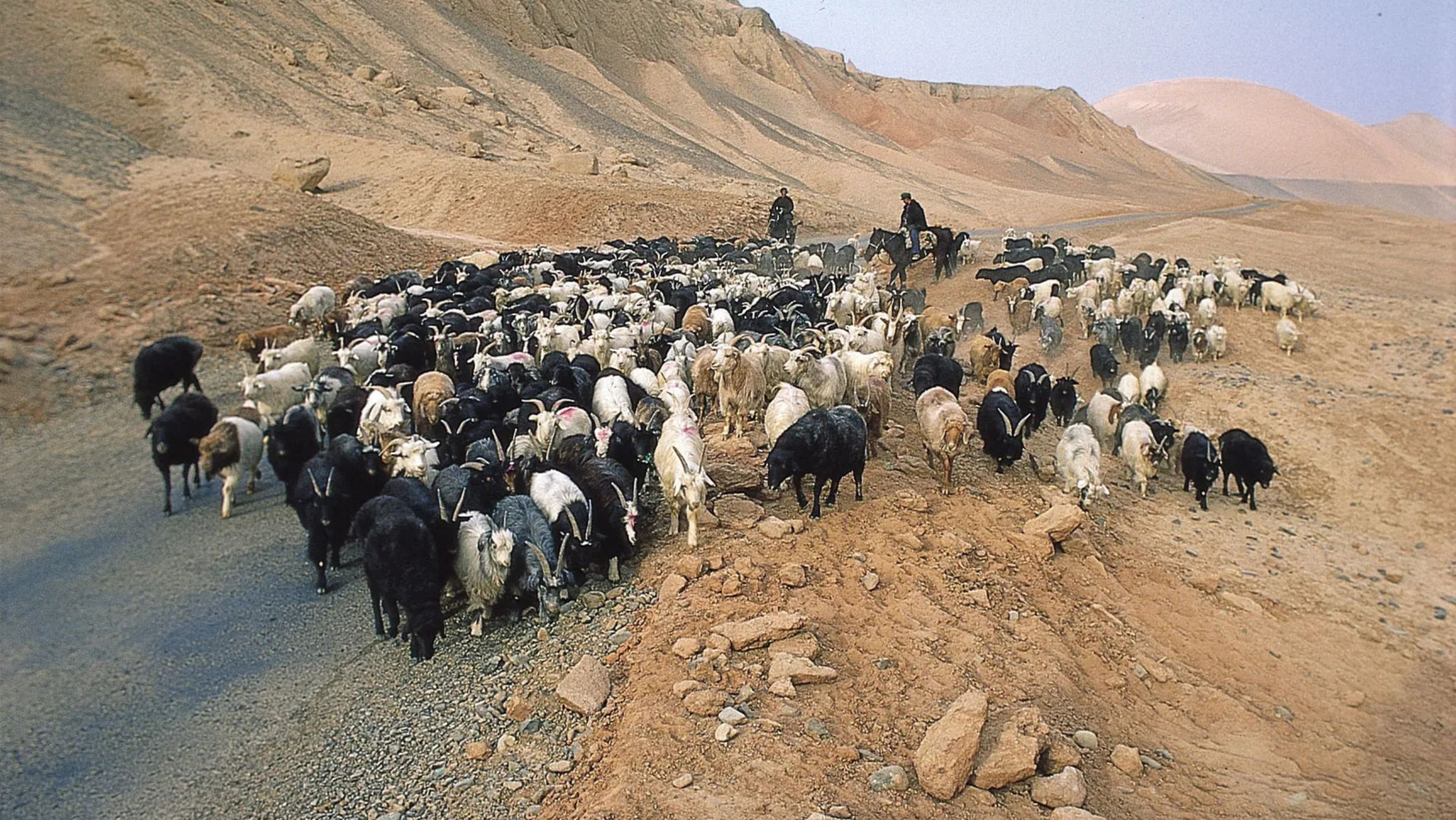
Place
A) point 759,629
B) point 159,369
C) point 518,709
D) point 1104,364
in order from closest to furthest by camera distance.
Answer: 1. point 518,709
2. point 759,629
3. point 159,369
4. point 1104,364

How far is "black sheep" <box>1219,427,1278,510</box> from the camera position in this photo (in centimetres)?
996

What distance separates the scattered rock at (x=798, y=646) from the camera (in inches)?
217

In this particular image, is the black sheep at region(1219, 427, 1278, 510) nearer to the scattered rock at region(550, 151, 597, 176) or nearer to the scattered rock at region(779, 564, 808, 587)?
the scattered rock at region(779, 564, 808, 587)

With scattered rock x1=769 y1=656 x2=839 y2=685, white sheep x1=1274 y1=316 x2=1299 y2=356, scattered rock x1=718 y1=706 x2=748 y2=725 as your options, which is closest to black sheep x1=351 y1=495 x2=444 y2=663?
scattered rock x1=718 y1=706 x2=748 y2=725

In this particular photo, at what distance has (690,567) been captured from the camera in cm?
673

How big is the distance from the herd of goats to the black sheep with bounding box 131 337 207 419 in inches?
1.1

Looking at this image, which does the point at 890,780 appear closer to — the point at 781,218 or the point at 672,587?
the point at 672,587

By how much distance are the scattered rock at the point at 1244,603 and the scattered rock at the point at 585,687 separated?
5.45 metres

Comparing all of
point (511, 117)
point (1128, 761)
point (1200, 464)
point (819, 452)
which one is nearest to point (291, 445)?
point (819, 452)

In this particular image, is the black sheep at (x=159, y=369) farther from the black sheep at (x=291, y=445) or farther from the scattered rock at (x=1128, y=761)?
the scattered rock at (x=1128, y=761)

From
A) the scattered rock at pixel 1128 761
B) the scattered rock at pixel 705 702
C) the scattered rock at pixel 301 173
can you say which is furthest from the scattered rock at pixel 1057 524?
the scattered rock at pixel 301 173

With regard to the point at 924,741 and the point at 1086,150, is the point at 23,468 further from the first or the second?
the point at 1086,150

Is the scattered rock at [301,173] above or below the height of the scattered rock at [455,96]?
below

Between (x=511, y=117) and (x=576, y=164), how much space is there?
918 cm
